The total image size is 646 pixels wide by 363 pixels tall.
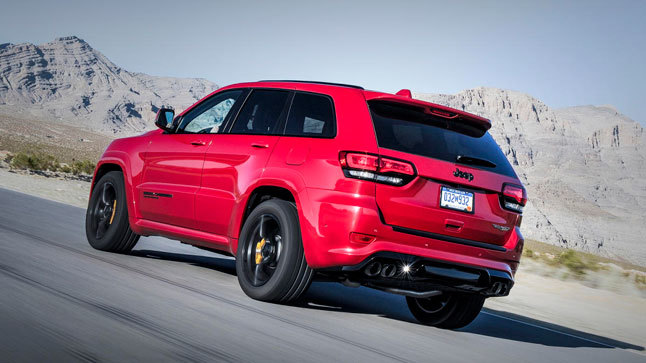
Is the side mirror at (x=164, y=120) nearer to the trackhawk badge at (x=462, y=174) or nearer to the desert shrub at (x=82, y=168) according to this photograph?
the trackhawk badge at (x=462, y=174)

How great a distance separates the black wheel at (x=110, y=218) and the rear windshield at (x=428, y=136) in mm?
3368

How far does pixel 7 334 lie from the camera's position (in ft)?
12.7

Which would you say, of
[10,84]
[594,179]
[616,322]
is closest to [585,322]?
[616,322]

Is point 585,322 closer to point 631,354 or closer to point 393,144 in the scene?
point 631,354

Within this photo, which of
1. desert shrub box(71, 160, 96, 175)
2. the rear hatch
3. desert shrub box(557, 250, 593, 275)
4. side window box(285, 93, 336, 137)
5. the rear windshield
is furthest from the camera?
desert shrub box(71, 160, 96, 175)

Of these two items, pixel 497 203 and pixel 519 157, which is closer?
pixel 497 203

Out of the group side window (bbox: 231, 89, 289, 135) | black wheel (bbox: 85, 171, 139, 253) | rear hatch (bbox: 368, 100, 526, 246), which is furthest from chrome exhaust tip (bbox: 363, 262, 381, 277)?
black wheel (bbox: 85, 171, 139, 253)

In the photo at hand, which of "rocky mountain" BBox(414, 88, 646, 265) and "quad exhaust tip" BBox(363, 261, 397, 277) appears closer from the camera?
"quad exhaust tip" BBox(363, 261, 397, 277)

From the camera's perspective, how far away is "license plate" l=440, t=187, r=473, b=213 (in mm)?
5426

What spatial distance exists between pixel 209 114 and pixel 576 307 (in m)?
5.80

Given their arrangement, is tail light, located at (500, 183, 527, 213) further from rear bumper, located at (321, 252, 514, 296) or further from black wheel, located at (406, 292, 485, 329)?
black wheel, located at (406, 292, 485, 329)

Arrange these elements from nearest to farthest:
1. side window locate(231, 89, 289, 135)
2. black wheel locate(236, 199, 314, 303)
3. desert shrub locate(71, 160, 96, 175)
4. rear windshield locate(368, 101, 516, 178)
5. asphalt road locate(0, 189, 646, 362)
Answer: asphalt road locate(0, 189, 646, 362)
rear windshield locate(368, 101, 516, 178)
black wheel locate(236, 199, 314, 303)
side window locate(231, 89, 289, 135)
desert shrub locate(71, 160, 96, 175)

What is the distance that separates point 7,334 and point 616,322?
7380 millimetres

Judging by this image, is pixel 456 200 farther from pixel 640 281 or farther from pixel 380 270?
pixel 640 281
